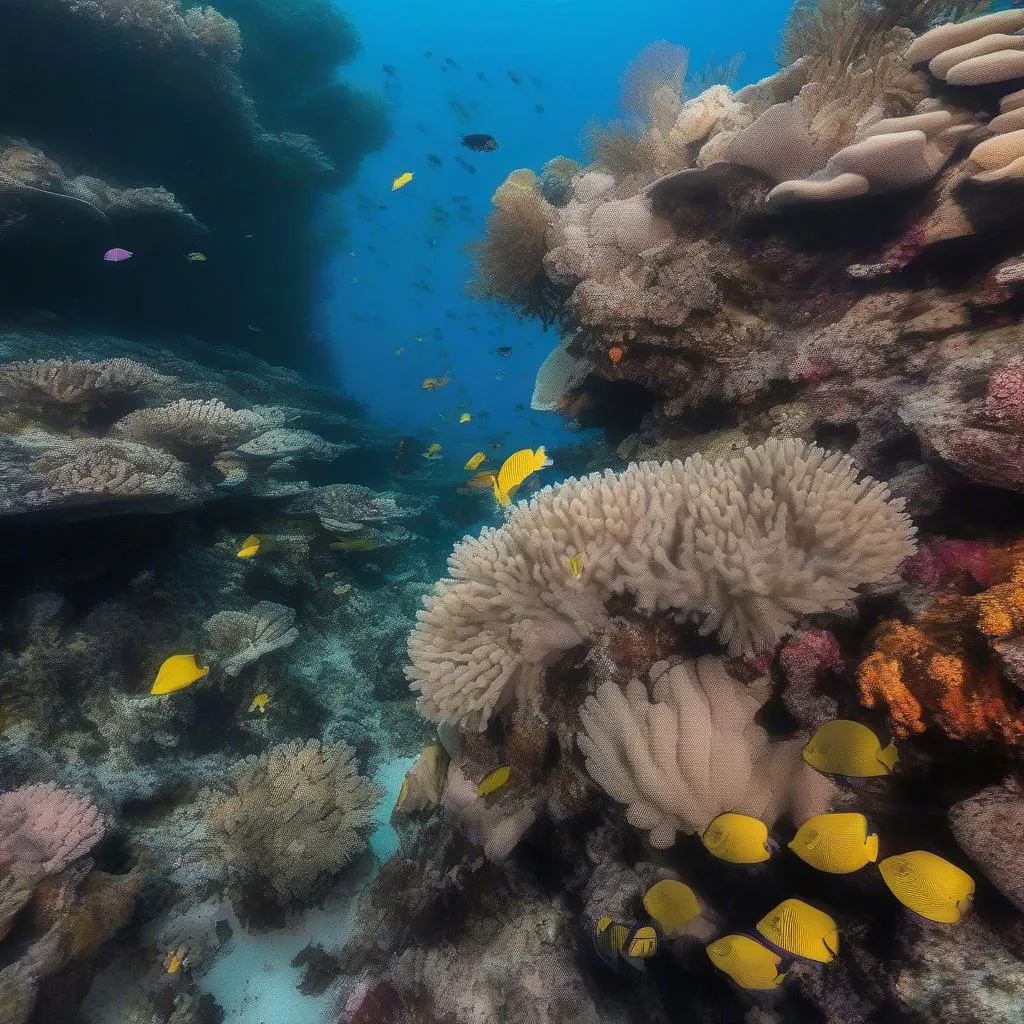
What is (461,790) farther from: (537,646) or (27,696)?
(27,696)

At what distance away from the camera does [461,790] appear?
2.98 metres

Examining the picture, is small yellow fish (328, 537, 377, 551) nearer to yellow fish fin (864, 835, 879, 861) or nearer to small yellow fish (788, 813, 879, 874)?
small yellow fish (788, 813, 879, 874)

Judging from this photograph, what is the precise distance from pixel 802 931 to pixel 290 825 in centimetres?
385

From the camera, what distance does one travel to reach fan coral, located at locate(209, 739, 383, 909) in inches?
165

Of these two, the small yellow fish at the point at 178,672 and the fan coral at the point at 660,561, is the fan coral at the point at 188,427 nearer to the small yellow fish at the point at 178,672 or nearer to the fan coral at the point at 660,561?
the small yellow fish at the point at 178,672

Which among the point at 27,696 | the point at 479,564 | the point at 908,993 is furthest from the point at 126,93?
the point at 908,993

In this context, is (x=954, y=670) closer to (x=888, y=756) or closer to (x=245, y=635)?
(x=888, y=756)

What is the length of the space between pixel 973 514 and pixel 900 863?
5.24 ft

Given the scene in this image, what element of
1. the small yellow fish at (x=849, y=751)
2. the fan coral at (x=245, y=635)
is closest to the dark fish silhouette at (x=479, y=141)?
the fan coral at (x=245, y=635)

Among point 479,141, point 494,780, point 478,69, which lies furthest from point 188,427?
point 478,69

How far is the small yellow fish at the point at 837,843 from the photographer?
1787mm

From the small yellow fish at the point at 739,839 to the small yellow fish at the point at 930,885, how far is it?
36 cm

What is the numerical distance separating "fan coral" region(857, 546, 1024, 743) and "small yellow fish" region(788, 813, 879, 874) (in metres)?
0.39

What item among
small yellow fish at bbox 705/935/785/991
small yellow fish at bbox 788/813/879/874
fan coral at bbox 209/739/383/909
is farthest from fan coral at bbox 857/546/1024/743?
fan coral at bbox 209/739/383/909
